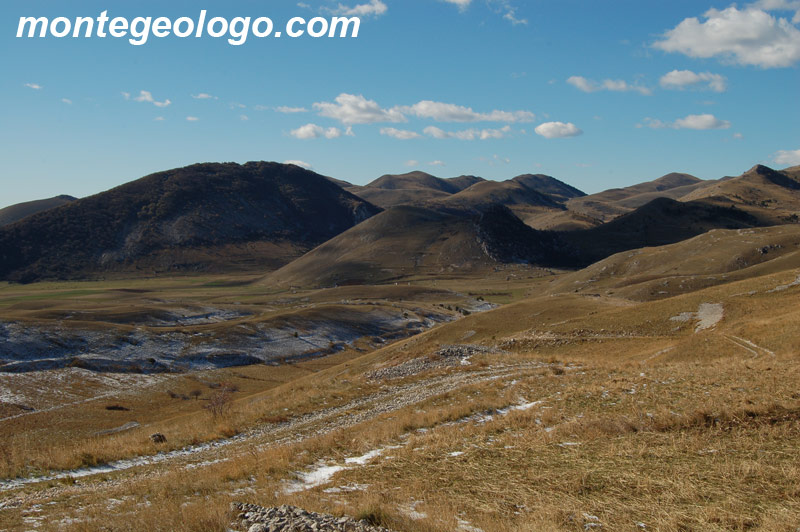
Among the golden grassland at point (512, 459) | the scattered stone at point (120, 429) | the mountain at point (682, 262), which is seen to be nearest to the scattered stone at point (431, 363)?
the golden grassland at point (512, 459)

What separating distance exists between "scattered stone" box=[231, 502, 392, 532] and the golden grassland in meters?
0.46

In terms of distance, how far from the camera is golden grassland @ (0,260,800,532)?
36.7ft

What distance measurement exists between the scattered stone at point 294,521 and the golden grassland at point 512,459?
46 centimetres

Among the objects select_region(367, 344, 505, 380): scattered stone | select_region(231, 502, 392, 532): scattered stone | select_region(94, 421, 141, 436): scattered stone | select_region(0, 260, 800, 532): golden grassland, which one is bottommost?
select_region(94, 421, 141, 436): scattered stone

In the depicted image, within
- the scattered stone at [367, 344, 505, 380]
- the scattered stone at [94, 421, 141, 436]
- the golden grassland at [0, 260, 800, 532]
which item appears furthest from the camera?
the scattered stone at [94, 421, 141, 436]

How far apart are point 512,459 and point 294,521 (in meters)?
7.49

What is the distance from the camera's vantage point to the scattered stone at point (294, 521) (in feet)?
32.8

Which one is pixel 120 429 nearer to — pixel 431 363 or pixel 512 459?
pixel 431 363

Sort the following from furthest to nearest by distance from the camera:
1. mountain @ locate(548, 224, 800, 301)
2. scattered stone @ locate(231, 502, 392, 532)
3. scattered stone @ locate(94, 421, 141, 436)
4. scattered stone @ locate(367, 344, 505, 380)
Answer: mountain @ locate(548, 224, 800, 301) → scattered stone @ locate(94, 421, 141, 436) → scattered stone @ locate(367, 344, 505, 380) → scattered stone @ locate(231, 502, 392, 532)

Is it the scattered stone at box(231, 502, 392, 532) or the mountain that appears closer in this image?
the scattered stone at box(231, 502, 392, 532)

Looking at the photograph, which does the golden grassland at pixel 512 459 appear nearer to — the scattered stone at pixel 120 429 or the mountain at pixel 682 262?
the scattered stone at pixel 120 429

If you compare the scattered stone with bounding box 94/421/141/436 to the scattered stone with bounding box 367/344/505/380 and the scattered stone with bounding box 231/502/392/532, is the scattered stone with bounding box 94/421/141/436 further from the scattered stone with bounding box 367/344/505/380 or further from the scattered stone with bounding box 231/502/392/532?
the scattered stone with bounding box 231/502/392/532

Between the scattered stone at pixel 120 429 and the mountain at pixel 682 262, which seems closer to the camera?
the scattered stone at pixel 120 429

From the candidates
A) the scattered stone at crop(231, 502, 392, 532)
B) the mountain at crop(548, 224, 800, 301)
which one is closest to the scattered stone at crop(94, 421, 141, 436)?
the scattered stone at crop(231, 502, 392, 532)
